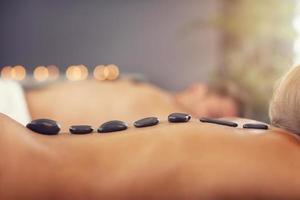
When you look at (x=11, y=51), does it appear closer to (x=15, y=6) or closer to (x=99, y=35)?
(x=15, y=6)

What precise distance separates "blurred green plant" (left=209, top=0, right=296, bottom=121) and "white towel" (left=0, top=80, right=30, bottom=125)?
1.51 m

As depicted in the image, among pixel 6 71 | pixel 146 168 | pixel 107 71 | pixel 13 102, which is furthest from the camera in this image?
pixel 107 71

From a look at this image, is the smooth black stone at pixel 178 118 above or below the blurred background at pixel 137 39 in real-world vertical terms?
below

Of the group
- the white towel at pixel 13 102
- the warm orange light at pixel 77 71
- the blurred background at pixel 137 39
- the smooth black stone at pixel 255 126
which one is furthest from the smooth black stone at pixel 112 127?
the warm orange light at pixel 77 71

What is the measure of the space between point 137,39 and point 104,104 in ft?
5.62

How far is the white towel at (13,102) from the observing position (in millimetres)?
1038

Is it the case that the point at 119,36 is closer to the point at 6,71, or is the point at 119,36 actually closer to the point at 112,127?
the point at 6,71

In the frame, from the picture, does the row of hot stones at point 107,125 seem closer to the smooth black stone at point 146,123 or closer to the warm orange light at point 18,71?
the smooth black stone at point 146,123

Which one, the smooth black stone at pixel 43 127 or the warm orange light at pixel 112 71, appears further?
the warm orange light at pixel 112 71

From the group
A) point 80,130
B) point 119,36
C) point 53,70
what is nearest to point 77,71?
point 53,70

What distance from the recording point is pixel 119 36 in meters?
3.07

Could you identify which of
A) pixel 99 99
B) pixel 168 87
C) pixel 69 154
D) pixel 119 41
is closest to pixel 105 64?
pixel 119 41

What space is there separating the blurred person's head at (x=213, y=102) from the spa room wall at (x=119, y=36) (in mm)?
1327

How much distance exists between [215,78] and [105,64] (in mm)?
775
